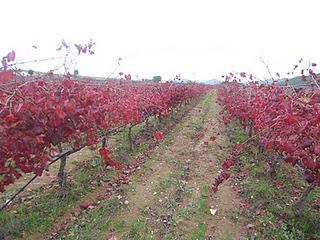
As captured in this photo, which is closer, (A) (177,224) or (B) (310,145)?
(B) (310,145)

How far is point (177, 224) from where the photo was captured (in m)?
4.90

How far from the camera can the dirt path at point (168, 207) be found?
15.3 ft

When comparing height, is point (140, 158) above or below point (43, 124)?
below

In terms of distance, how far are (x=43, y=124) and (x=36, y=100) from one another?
246mm

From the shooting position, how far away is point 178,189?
6.23 m

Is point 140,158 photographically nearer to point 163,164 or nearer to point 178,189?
point 163,164

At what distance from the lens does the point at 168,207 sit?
17.9 feet

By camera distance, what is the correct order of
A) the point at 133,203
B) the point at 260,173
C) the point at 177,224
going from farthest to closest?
the point at 260,173, the point at 133,203, the point at 177,224

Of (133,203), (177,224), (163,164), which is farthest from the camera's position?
(163,164)

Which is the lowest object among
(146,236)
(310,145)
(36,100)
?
(146,236)

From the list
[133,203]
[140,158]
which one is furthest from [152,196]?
[140,158]

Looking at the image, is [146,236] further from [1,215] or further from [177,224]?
[1,215]

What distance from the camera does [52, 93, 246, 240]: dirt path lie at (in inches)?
184

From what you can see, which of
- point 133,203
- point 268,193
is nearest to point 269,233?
point 268,193
